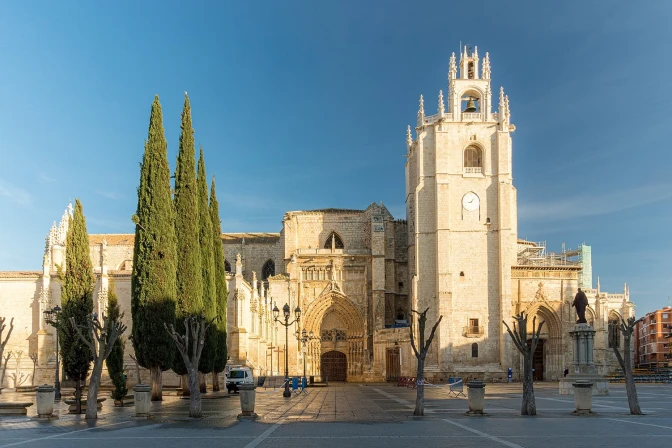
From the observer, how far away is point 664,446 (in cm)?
1236

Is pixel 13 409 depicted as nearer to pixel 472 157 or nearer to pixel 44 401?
pixel 44 401

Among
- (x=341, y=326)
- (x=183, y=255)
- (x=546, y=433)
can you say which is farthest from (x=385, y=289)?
(x=546, y=433)

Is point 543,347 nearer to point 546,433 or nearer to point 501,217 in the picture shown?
point 501,217

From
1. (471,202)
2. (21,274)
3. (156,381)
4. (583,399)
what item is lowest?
(156,381)

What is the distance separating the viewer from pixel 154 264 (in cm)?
2567

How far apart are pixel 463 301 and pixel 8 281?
31.8 metres

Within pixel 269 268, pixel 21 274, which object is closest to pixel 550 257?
pixel 269 268

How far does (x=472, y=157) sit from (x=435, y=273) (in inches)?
393

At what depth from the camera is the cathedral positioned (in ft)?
177

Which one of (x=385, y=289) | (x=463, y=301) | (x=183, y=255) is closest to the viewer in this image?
(x=183, y=255)

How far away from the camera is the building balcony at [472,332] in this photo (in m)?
53.9

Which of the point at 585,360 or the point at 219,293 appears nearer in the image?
the point at 585,360

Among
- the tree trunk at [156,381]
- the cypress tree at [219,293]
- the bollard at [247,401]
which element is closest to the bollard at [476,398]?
the bollard at [247,401]

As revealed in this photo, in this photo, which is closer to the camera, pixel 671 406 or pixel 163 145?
pixel 671 406
